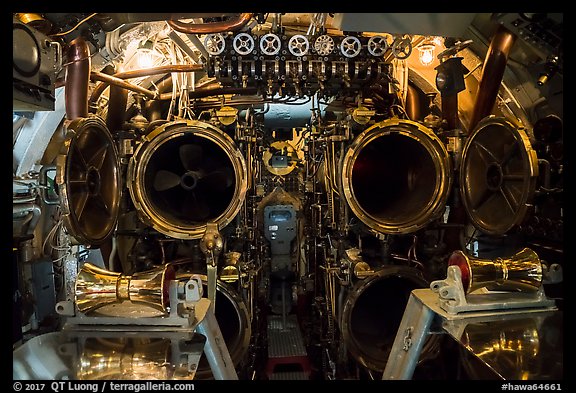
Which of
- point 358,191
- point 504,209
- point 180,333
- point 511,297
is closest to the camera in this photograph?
point 180,333

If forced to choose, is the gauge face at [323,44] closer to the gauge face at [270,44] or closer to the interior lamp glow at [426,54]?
the gauge face at [270,44]

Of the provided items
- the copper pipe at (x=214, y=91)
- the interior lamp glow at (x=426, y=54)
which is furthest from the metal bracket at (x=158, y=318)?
the interior lamp glow at (x=426, y=54)

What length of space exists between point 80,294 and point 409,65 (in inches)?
143

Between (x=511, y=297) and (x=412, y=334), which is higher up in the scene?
(x=511, y=297)

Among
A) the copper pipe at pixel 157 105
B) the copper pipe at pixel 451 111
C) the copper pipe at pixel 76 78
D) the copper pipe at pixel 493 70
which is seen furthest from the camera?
the copper pipe at pixel 157 105

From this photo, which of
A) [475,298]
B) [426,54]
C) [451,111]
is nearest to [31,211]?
[475,298]

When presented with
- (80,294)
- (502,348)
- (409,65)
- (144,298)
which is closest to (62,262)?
(80,294)

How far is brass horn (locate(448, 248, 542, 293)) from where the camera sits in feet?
5.70

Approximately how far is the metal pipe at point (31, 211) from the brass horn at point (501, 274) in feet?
8.73

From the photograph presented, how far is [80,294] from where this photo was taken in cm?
177

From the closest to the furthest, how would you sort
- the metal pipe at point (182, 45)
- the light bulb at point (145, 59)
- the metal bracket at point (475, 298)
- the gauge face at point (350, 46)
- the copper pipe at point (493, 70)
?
the metal bracket at point (475, 298) → the copper pipe at point (493, 70) → the gauge face at point (350, 46) → the metal pipe at point (182, 45) → the light bulb at point (145, 59)

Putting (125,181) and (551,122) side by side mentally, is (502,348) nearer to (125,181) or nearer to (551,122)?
(551,122)

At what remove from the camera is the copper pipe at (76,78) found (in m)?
2.38

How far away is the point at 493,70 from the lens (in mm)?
2869
